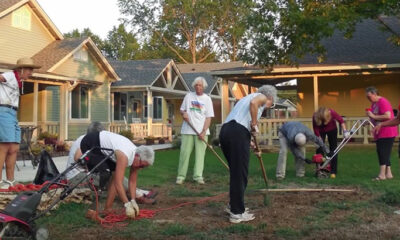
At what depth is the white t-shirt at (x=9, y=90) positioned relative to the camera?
21.0ft

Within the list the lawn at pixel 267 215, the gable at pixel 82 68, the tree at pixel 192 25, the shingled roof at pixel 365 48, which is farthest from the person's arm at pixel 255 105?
the tree at pixel 192 25

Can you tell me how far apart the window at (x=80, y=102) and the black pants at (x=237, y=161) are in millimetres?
16422

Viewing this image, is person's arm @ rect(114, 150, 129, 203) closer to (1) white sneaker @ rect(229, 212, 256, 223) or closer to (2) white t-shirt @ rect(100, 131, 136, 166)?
(2) white t-shirt @ rect(100, 131, 136, 166)

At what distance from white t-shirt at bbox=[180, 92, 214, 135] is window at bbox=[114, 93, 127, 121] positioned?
1713 cm

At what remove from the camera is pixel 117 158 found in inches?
194

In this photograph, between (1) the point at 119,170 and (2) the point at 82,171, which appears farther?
(2) the point at 82,171

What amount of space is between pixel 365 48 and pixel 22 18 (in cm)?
1358

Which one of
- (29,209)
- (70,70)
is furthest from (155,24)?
(29,209)

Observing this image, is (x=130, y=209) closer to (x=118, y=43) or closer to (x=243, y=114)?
(x=243, y=114)

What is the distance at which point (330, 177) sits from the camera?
831cm

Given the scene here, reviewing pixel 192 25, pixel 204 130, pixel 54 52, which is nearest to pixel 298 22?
pixel 204 130

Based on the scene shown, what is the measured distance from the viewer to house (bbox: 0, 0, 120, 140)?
17266mm

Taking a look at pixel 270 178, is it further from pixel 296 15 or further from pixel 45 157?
pixel 296 15

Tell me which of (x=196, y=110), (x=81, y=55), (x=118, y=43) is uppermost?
(x=118, y=43)
